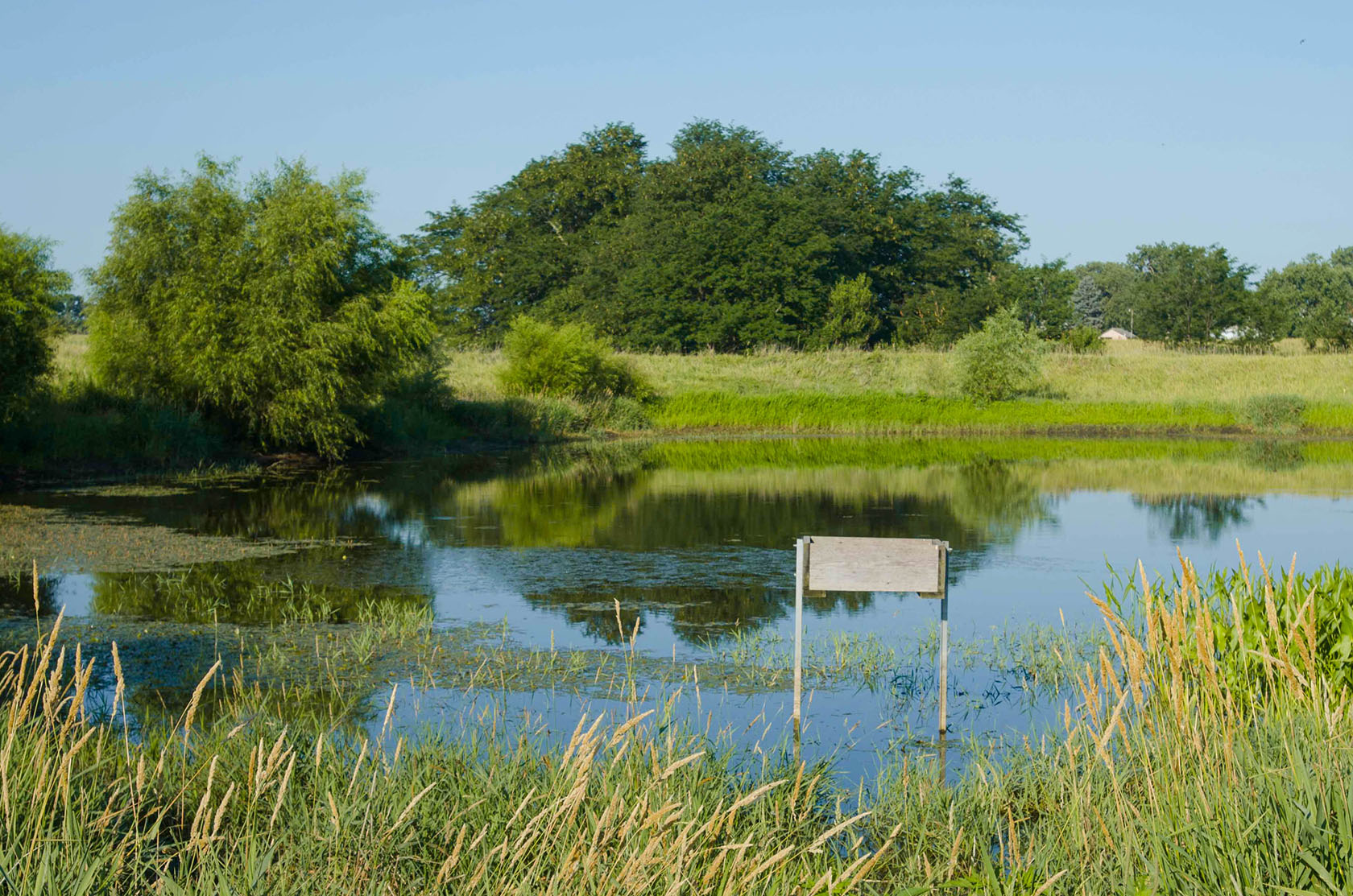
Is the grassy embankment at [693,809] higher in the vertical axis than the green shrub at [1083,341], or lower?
lower

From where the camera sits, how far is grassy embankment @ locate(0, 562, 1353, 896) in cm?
333

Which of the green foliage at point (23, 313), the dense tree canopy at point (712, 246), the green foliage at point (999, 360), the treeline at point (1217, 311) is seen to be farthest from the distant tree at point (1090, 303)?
the green foliage at point (23, 313)

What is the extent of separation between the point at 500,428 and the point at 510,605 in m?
26.1

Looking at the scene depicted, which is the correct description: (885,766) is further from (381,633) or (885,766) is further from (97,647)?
(97,647)

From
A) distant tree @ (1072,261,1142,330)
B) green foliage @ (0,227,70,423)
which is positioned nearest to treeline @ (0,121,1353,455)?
green foliage @ (0,227,70,423)

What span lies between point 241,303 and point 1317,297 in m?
94.9

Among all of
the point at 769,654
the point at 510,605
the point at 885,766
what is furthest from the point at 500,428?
the point at 885,766

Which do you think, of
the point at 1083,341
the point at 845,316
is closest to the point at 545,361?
the point at 845,316

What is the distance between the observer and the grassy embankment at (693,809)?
333 cm

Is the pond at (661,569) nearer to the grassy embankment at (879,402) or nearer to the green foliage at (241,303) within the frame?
the green foliage at (241,303)

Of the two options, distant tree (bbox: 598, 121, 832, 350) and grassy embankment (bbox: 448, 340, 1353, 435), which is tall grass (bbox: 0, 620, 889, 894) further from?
distant tree (bbox: 598, 121, 832, 350)

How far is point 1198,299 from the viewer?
6412cm

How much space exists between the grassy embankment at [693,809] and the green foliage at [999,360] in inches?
1443

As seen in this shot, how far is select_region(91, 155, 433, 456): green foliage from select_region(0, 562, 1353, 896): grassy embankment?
21256 millimetres
